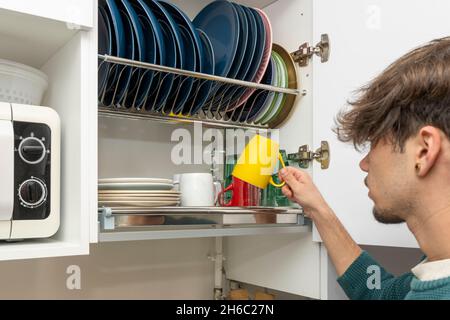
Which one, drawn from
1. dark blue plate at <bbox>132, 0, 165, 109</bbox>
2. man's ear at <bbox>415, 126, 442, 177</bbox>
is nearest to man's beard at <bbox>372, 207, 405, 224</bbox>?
man's ear at <bbox>415, 126, 442, 177</bbox>

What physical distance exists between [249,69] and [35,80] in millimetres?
534

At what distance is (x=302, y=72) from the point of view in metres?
1.26

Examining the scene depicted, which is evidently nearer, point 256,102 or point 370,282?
point 370,282

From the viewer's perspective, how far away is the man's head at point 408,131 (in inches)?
32.0

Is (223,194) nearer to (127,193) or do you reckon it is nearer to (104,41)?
(127,193)

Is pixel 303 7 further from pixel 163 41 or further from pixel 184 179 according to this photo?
pixel 184 179

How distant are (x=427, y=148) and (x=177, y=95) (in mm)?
595

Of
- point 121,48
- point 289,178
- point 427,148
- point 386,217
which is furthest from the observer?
point 289,178

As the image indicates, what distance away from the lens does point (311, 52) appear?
1.21 meters

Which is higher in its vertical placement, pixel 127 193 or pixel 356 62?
pixel 356 62

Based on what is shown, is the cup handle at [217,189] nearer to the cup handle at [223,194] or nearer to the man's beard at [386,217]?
the cup handle at [223,194]

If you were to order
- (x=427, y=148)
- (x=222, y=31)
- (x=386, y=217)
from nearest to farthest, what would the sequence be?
1. (x=427, y=148)
2. (x=386, y=217)
3. (x=222, y=31)

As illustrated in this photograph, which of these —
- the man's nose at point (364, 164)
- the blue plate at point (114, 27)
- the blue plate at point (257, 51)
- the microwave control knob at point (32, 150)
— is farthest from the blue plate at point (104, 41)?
the man's nose at point (364, 164)

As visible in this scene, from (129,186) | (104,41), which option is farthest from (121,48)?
(129,186)
